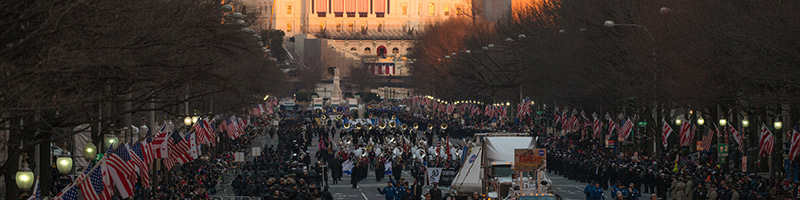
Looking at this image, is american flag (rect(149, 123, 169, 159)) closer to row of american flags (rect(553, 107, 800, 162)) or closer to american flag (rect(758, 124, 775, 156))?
row of american flags (rect(553, 107, 800, 162))

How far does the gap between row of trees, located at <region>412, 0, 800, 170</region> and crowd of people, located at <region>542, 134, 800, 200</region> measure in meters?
1.89

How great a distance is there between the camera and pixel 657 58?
49.7 meters

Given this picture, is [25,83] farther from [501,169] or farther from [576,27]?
[576,27]

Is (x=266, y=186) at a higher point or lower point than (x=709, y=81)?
lower

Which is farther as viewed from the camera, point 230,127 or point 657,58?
point 230,127

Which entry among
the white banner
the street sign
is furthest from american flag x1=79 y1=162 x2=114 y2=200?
the white banner

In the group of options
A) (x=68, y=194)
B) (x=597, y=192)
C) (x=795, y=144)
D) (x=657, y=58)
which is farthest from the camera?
(x=657, y=58)

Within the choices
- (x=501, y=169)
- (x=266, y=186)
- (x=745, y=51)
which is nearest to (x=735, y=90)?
(x=745, y=51)

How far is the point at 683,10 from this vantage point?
4572 cm

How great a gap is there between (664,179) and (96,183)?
19.6m

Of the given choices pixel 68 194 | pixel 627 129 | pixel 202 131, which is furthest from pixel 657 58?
pixel 68 194

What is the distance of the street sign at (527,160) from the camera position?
29.6 metres

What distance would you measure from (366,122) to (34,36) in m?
65.7

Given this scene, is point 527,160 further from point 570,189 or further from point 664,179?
point 570,189
